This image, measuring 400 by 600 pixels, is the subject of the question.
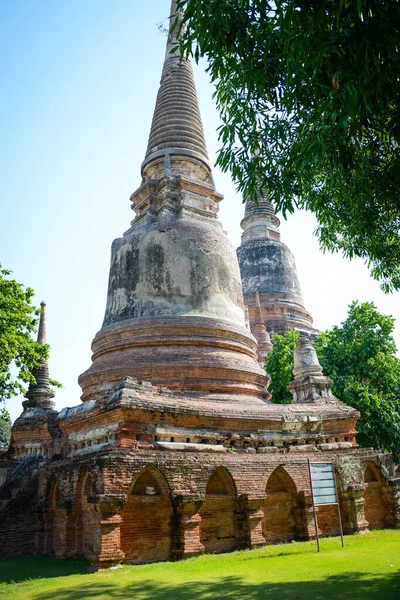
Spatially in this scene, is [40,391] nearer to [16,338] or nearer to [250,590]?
[16,338]

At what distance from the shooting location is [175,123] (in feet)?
58.1

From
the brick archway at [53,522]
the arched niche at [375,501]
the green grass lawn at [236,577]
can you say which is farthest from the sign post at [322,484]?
the brick archway at [53,522]

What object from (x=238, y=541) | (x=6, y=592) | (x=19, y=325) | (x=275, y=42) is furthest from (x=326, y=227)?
(x=19, y=325)

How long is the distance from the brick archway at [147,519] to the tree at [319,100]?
5645mm

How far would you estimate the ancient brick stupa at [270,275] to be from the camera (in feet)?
98.0

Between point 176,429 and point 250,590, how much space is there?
170 inches

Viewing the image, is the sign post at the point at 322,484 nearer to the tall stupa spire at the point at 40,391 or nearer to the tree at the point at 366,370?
the tree at the point at 366,370

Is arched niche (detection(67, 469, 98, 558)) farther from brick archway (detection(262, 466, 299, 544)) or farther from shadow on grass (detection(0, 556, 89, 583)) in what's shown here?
brick archway (detection(262, 466, 299, 544))

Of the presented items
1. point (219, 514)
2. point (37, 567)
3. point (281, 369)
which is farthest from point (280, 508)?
point (281, 369)

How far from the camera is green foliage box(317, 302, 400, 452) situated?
18828mm

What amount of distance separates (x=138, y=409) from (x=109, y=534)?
7.65 feet

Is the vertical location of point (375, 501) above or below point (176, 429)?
below

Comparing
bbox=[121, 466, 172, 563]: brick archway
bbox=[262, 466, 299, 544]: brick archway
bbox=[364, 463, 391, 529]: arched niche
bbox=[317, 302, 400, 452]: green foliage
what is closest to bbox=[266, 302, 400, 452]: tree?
bbox=[317, 302, 400, 452]: green foliage

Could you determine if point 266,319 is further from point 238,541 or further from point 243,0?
point 243,0
